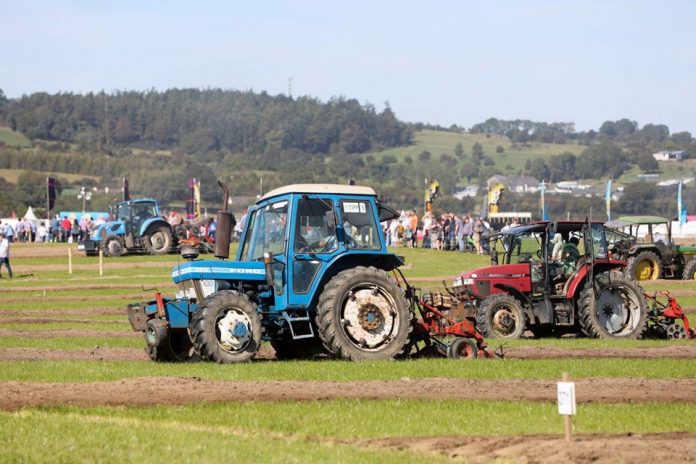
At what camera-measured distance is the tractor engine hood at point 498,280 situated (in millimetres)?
19438

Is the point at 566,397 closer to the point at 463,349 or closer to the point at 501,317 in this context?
the point at 463,349

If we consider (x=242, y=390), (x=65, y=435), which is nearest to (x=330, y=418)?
(x=242, y=390)

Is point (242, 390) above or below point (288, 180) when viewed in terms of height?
below

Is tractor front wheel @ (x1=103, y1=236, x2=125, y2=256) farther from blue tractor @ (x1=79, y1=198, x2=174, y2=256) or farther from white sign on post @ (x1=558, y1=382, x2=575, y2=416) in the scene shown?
white sign on post @ (x1=558, y1=382, x2=575, y2=416)

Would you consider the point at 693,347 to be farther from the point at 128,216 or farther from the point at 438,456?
the point at 128,216

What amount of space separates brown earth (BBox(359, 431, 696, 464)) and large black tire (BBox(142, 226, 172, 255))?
34.6 meters

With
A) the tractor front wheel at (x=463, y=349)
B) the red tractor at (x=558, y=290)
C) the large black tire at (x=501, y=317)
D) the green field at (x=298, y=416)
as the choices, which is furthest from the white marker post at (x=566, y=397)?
the large black tire at (x=501, y=317)

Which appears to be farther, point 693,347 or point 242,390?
point 693,347

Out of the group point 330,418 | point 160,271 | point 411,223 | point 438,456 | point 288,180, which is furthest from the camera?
point 288,180

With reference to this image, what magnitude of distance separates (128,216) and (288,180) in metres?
66.3

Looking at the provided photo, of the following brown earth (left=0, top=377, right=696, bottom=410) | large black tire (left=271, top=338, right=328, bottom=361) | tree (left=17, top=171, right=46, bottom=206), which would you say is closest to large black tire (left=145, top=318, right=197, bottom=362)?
large black tire (left=271, top=338, right=328, bottom=361)

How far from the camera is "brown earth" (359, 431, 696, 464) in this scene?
340 inches

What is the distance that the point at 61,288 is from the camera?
3133 cm

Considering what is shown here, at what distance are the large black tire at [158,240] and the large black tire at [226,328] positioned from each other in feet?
97.3
